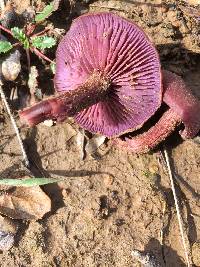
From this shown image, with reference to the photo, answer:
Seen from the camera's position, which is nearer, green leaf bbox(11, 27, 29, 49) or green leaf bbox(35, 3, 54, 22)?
green leaf bbox(11, 27, 29, 49)

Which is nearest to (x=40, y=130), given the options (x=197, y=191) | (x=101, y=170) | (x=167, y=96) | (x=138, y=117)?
(x=101, y=170)

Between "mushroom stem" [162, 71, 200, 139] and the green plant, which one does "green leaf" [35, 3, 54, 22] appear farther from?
"mushroom stem" [162, 71, 200, 139]

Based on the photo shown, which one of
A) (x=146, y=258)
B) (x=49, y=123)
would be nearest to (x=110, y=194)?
(x=146, y=258)

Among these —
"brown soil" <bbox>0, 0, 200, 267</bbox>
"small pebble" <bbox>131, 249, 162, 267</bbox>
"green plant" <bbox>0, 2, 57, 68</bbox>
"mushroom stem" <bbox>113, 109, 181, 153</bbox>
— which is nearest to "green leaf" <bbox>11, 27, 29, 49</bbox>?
"green plant" <bbox>0, 2, 57, 68</bbox>

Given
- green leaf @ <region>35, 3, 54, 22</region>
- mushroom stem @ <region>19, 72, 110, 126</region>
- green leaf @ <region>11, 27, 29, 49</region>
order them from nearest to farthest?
mushroom stem @ <region>19, 72, 110, 126</region> → green leaf @ <region>11, 27, 29, 49</region> → green leaf @ <region>35, 3, 54, 22</region>

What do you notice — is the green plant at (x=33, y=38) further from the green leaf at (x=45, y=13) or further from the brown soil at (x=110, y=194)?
the brown soil at (x=110, y=194)

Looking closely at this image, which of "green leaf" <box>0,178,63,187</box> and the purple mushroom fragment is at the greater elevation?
the purple mushroom fragment
